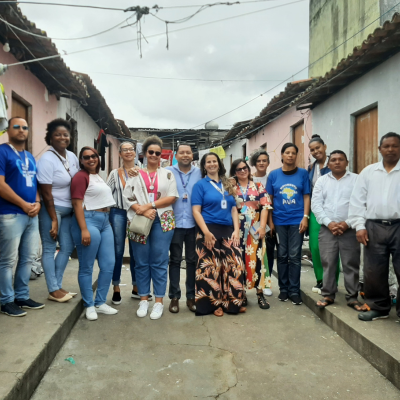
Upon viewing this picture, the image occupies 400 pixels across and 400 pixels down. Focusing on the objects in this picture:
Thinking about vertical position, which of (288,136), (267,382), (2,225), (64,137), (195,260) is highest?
(288,136)

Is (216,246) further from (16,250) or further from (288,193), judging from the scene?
(16,250)

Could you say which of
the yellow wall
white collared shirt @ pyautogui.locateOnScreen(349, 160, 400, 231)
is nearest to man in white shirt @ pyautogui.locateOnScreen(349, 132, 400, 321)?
white collared shirt @ pyautogui.locateOnScreen(349, 160, 400, 231)

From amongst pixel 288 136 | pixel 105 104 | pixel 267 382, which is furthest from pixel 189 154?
pixel 288 136

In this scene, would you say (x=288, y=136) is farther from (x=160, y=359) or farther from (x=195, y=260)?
(x=160, y=359)

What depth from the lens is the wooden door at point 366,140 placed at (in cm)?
701

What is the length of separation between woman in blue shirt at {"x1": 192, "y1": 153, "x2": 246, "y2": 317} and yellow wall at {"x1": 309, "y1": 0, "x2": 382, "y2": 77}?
7479 millimetres

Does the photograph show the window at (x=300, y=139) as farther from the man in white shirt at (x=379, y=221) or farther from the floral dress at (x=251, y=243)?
the man in white shirt at (x=379, y=221)

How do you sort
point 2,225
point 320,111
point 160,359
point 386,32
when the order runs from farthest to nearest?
point 320,111 < point 386,32 < point 2,225 < point 160,359

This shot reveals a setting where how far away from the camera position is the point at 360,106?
7.37 m

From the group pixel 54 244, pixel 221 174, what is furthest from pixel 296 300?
pixel 54 244

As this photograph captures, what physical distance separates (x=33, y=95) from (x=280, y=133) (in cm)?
810

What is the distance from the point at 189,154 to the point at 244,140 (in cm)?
1496

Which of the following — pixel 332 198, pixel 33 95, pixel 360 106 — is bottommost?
pixel 332 198

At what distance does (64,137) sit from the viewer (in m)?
3.96
